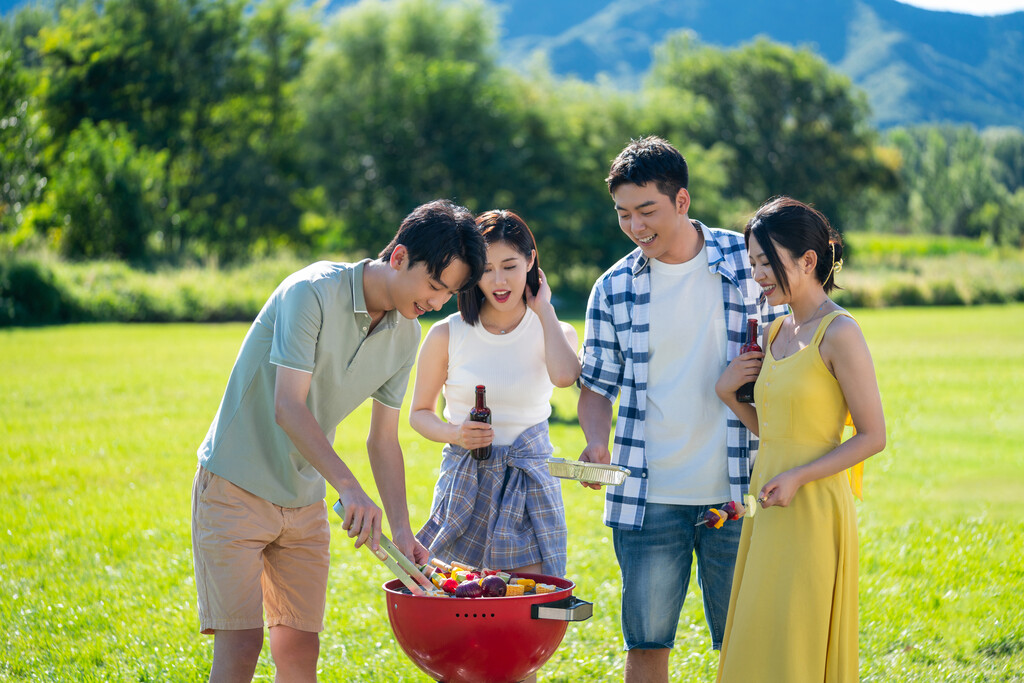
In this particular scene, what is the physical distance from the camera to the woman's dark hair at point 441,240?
10.5ft

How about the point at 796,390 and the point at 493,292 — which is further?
the point at 493,292

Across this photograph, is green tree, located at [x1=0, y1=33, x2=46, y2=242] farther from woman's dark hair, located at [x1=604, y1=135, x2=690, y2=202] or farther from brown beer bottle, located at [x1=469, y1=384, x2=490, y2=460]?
woman's dark hair, located at [x1=604, y1=135, x2=690, y2=202]

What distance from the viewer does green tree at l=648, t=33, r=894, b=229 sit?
5569 cm

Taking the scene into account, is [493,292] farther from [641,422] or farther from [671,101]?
[671,101]

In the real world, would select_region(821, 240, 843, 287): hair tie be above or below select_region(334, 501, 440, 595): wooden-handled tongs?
above

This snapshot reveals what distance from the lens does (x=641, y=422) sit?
3.68m

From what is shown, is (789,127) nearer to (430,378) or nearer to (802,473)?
(430,378)

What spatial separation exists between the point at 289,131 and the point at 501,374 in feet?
141

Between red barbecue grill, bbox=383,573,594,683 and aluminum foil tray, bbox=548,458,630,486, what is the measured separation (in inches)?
14.2

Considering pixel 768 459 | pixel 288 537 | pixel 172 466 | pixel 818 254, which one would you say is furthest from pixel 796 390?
pixel 172 466

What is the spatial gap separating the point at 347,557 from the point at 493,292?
12.8 ft

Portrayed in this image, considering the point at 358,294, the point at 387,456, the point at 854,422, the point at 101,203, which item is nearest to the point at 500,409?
the point at 387,456

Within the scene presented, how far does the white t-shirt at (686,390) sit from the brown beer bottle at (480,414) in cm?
59

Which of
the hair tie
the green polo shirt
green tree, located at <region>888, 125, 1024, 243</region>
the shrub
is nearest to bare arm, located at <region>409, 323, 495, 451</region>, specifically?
the green polo shirt
